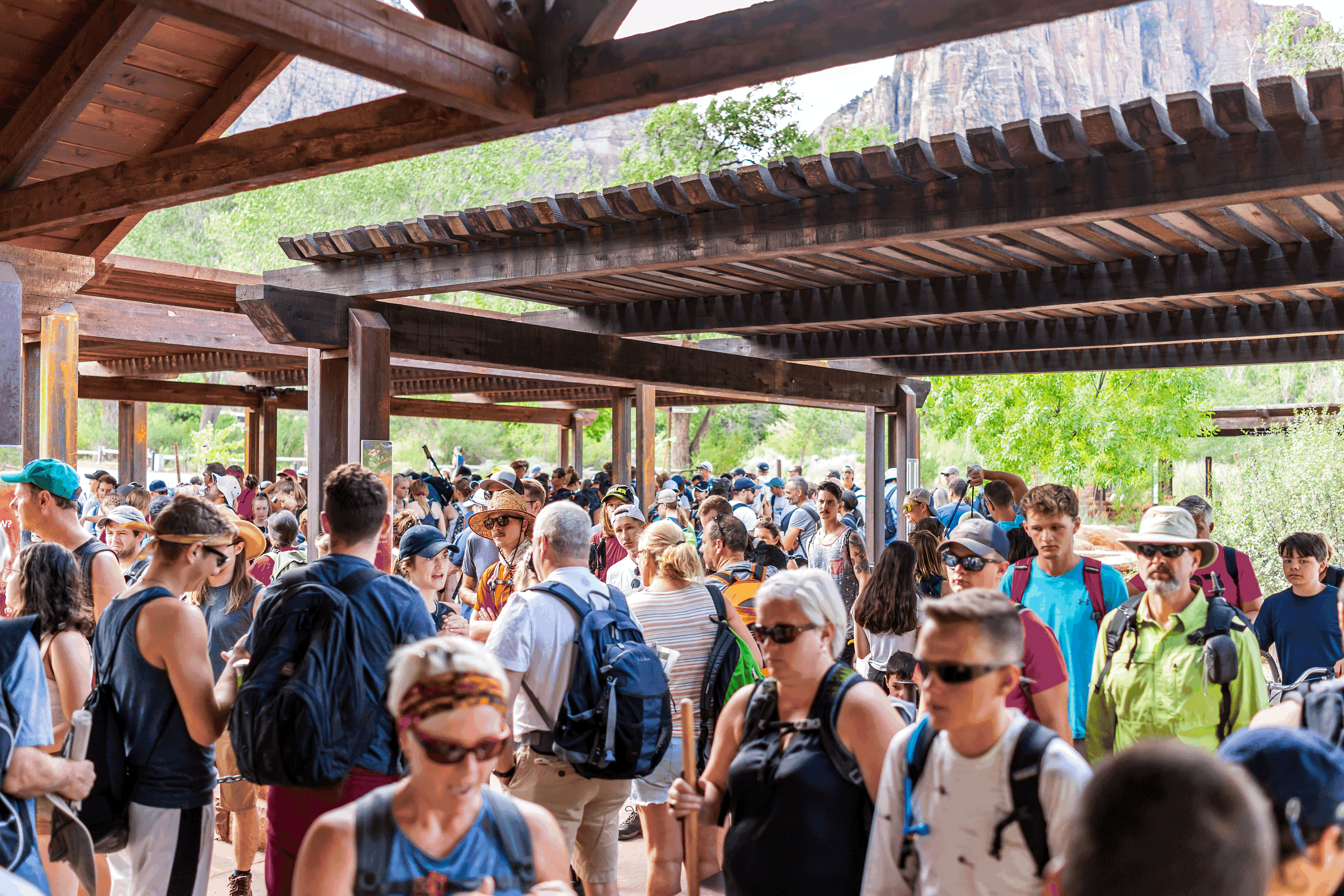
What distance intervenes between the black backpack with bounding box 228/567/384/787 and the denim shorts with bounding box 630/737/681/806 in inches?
57.3

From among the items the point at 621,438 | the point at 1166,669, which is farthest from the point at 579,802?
the point at 621,438

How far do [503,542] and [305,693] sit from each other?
2.71 m

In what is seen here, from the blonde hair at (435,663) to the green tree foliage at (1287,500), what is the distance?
11391 mm

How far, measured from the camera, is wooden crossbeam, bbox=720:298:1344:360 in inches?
310

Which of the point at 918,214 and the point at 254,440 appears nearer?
the point at 918,214

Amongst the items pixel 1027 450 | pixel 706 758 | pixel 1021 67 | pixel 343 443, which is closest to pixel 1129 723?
pixel 706 758

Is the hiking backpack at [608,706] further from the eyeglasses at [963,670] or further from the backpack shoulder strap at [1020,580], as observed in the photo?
the backpack shoulder strap at [1020,580]

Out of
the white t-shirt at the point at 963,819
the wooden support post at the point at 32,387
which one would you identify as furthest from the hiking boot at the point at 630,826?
Result: the wooden support post at the point at 32,387

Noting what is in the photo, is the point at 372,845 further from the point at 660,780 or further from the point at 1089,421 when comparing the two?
the point at 1089,421

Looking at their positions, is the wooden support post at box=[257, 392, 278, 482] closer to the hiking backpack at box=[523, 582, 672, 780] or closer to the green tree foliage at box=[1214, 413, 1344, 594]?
A: the green tree foliage at box=[1214, 413, 1344, 594]

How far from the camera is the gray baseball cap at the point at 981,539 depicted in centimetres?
397

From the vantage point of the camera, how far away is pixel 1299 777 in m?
1.62

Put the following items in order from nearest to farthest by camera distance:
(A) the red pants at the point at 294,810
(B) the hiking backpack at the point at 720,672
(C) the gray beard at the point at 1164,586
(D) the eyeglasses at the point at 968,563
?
(A) the red pants at the point at 294,810
(C) the gray beard at the point at 1164,586
(D) the eyeglasses at the point at 968,563
(B) the hiking backpack at the point at 720,672

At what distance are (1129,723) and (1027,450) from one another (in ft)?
57.2
